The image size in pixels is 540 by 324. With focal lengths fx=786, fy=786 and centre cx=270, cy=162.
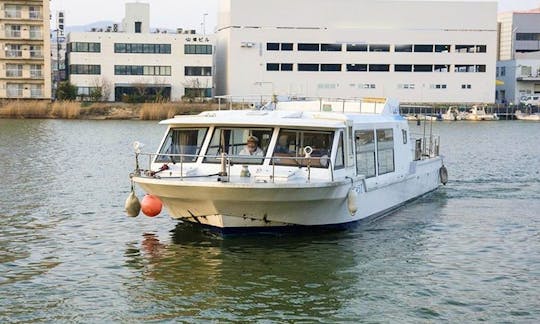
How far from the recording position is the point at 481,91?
351ft

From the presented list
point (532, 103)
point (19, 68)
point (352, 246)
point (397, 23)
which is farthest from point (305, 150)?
point (532, 103)

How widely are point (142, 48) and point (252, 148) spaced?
3186 inches

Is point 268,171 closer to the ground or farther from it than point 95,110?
closer to the ground

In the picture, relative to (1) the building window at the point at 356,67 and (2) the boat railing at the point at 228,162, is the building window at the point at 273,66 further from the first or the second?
(2) the boat railing at the point at 228,162

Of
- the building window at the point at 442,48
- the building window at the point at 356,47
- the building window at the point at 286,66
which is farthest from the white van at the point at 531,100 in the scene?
the building window at the point at 286,66

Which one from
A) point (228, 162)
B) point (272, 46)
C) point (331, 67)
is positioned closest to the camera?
point (228, 162)

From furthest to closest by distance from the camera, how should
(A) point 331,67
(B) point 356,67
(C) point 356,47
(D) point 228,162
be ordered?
(C) point 356,47
(B) point 356,67
(A) point 331,67
(D) point 228,162

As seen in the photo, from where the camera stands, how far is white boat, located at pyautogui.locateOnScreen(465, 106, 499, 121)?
336 ft

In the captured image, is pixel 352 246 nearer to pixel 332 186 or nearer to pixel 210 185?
pixel 332 186

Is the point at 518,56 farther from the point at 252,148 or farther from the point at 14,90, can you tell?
A: the point at 252,148

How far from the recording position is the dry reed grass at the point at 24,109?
84.4 meters

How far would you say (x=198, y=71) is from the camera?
323ft

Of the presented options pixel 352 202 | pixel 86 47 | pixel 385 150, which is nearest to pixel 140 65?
pixel 86 47

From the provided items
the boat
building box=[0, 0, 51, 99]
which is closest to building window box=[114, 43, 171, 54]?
building box=[0, 0, 51, 99]
